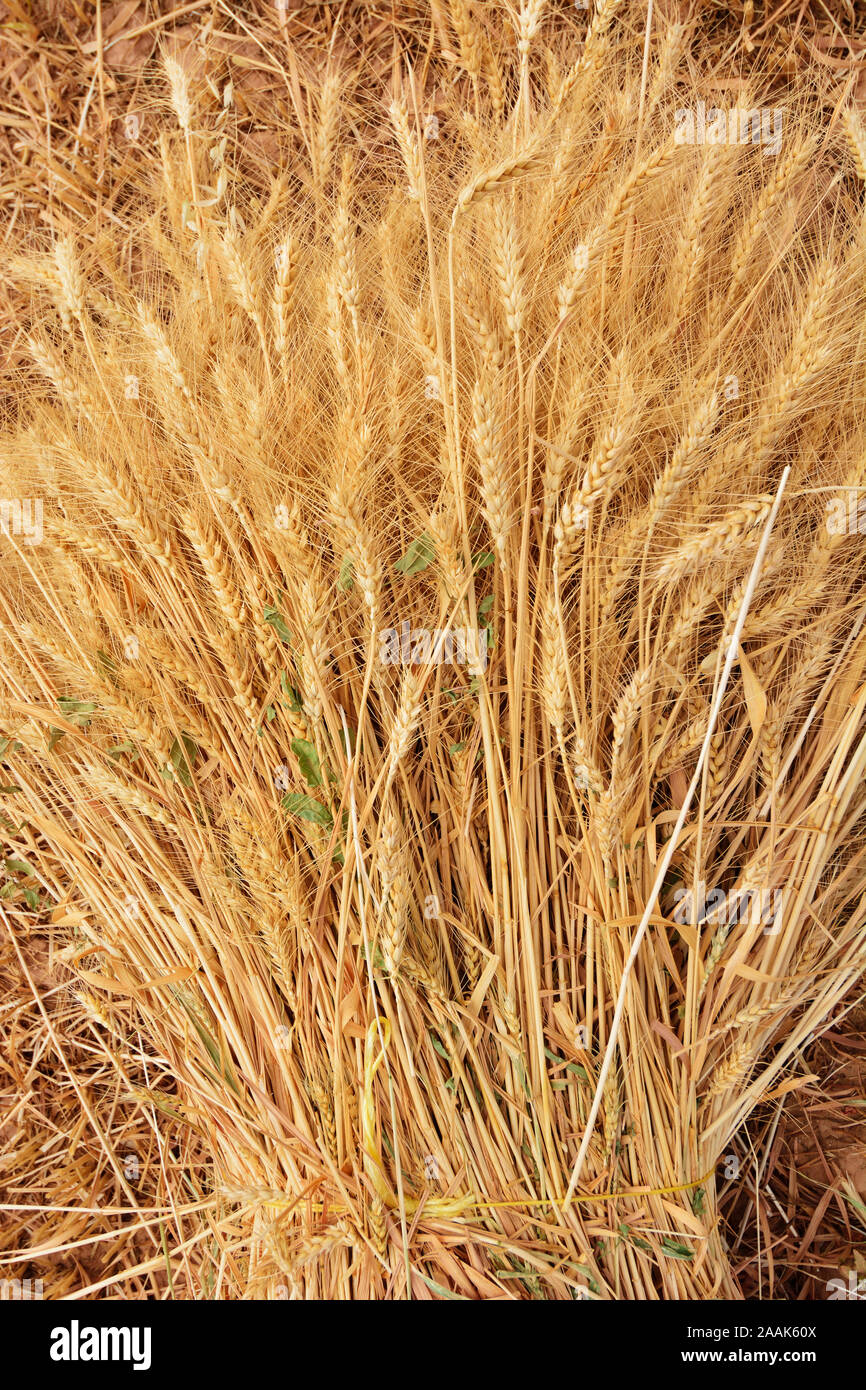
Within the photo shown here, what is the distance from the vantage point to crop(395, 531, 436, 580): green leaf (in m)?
0.94

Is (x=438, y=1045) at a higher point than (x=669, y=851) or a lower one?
lower

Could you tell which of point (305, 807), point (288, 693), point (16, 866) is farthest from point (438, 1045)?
point (16, 866)

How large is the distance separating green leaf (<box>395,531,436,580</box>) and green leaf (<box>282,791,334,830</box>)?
281 mm

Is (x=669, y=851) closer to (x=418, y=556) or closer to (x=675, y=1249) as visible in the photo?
(x=418, y=556)

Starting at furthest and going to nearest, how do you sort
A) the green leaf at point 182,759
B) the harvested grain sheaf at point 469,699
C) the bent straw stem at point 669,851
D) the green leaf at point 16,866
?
the green leaf at point 16,866
the green leaf at point 182,759
the harvested grain sheaf at point 469,699
the bent straw stem at point 669,851

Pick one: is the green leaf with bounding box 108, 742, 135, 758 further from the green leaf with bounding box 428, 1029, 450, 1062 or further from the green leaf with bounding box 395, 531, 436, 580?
the green leaf with bounding box 428, 1029, 450, 1062

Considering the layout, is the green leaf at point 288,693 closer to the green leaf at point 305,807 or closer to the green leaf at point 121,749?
the green leaf at point 305,807

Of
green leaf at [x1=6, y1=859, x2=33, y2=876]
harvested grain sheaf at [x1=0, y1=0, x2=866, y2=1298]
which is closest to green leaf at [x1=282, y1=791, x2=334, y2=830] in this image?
harvested grain sheaf at [x1=0, y1=0, x2=866, y2=1298]

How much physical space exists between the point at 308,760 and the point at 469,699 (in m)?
0.20

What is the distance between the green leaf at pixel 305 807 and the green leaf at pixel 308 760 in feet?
0.07

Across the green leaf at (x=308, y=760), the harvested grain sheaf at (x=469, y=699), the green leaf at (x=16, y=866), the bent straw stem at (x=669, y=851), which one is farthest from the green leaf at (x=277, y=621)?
the green leaf at (x=16, y=866)

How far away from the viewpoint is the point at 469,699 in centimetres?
100

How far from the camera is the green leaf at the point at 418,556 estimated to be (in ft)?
3.08

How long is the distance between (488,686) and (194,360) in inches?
21.9
